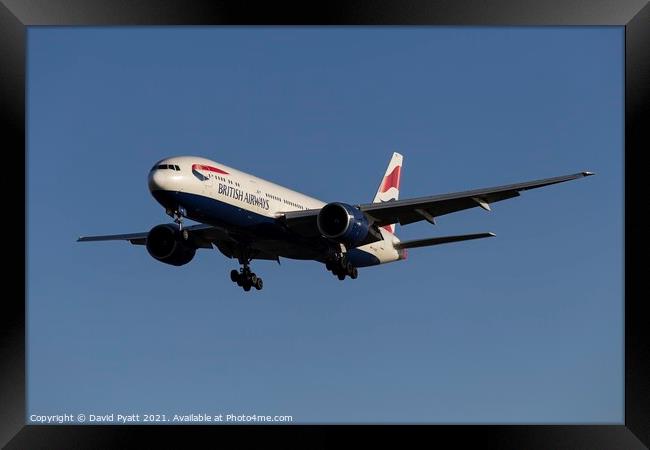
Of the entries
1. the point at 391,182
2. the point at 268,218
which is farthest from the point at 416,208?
the point at 391,182

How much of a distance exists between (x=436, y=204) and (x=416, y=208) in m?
0.68

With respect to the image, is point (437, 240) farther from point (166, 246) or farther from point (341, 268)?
point (166, 246)

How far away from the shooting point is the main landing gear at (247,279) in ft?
98.3

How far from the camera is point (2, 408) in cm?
1461

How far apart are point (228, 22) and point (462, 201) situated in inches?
507

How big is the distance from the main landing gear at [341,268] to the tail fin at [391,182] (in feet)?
25.0

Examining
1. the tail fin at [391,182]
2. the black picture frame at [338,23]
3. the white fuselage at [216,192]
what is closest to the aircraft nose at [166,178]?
the white fuselage at [216,192]

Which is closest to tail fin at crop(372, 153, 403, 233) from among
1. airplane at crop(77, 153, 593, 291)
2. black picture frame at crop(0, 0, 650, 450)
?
airplane at crop(77, 153, 593, 291)

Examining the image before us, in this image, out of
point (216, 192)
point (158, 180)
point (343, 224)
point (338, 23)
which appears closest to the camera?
point (338, 23)

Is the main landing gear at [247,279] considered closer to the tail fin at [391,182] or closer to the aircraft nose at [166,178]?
the aircraft nose at [166,178]

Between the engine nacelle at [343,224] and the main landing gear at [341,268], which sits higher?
the engine nacelle at [343,224]

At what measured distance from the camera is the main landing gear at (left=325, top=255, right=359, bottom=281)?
1150 inches

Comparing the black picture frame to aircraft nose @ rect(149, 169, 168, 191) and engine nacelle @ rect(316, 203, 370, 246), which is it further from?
engine nacelle @ rect(316, 203, 370, 246)

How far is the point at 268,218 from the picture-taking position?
2748 cm
